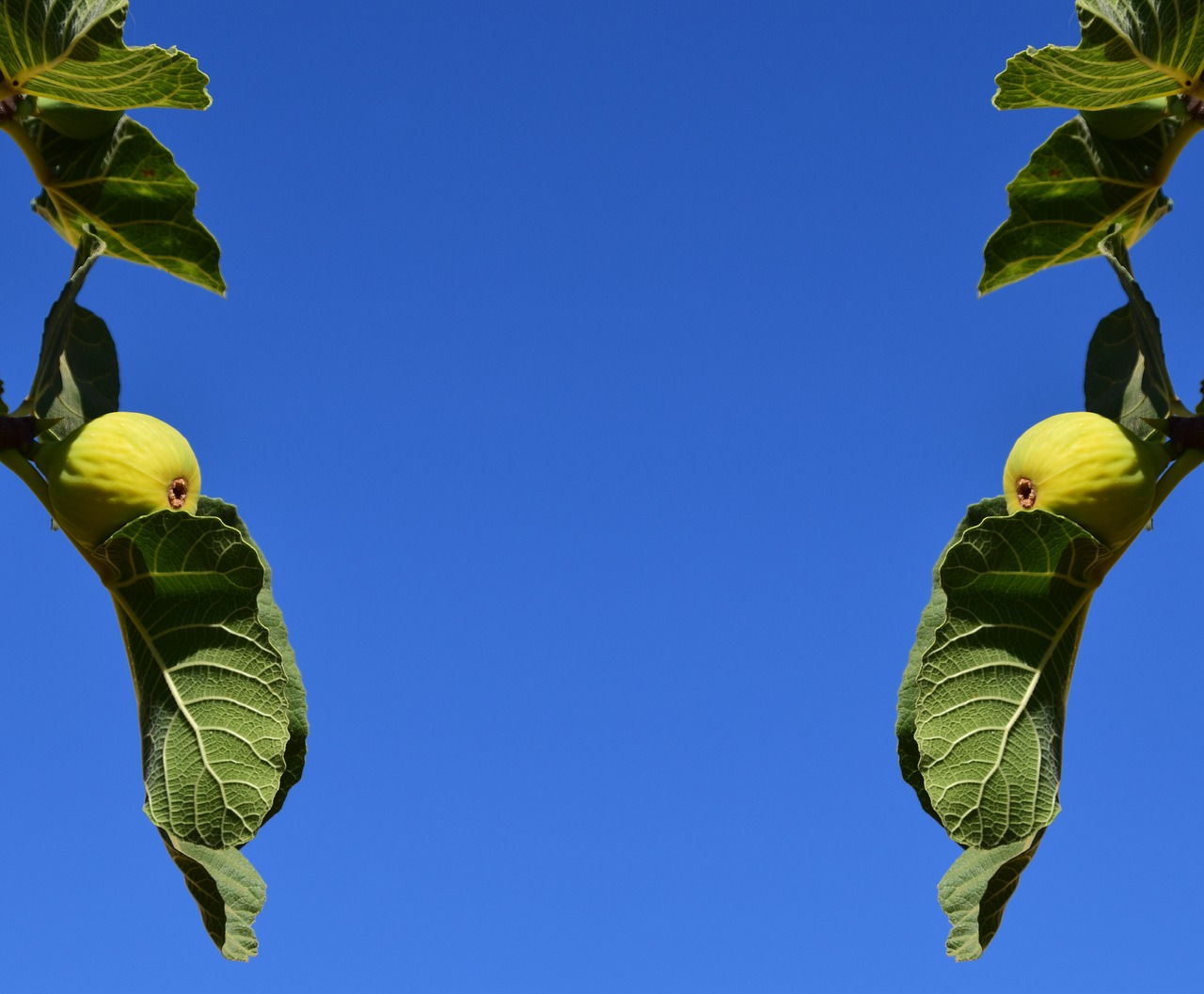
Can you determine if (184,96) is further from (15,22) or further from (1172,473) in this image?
(1172,473)

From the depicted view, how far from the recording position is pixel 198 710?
2238mm

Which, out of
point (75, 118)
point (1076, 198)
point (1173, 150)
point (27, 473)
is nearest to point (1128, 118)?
point (1173, 150)

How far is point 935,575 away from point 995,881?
55 centimetres

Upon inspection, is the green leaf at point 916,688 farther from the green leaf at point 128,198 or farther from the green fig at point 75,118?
the green fig at point 75,118

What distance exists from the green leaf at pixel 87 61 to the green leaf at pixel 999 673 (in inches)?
63.0

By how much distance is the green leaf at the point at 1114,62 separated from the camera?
2.19m

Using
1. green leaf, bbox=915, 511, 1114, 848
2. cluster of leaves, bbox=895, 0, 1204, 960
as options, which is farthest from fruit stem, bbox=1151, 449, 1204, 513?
green leaf, bbox=915, 511, 1114, 848

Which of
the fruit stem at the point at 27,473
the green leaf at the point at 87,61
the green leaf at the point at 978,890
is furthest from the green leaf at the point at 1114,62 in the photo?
the fruit stem at the point at 27,473

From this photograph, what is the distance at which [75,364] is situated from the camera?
2.40 metres

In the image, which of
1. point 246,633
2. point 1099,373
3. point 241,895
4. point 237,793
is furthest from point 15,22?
point 1099,373

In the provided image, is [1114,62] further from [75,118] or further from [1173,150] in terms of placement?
[75,118]

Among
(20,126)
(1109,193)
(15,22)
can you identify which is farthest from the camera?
(1109,193)

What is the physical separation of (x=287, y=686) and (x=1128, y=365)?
5.29ft

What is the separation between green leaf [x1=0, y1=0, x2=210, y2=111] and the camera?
2.19 metres
